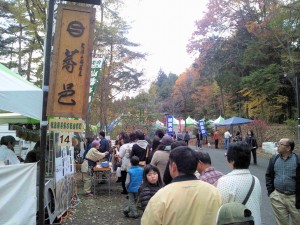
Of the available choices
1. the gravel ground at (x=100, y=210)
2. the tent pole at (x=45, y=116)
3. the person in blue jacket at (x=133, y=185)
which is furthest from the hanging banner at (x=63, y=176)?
the tent pole at (x=45, y=116)

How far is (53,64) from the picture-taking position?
4242 mm

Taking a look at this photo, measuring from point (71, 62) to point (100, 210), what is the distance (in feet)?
14.0

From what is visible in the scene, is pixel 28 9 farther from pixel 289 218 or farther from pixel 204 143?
pixel 204 143

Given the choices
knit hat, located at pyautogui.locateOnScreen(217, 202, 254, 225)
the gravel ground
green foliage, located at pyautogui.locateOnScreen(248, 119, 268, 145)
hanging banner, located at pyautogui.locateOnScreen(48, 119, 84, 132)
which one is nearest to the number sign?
hanging banner, located at pyautogui.locateOnScreen(48, 119, 84, 132)

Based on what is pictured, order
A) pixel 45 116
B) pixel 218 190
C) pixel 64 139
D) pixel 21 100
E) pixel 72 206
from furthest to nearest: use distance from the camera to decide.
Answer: pixel 72 206 < pixel 64 139 < pixel 21 100 < pixel 45 116 < pixel 218 190

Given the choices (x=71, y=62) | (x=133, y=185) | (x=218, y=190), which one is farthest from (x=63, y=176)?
(x=218, y=190)

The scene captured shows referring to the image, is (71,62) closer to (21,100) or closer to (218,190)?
(21,100)

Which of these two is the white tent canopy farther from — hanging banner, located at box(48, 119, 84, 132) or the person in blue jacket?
the person in blue jacket

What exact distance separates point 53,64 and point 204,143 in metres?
30.9

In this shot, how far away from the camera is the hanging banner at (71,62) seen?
420 centimetres

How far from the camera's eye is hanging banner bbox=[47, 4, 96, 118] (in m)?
4.20

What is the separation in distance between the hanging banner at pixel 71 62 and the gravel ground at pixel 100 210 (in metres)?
3.13

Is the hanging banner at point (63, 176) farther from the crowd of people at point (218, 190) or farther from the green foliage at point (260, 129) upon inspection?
the green foliage at point (260, 129)

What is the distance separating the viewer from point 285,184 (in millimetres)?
4234
